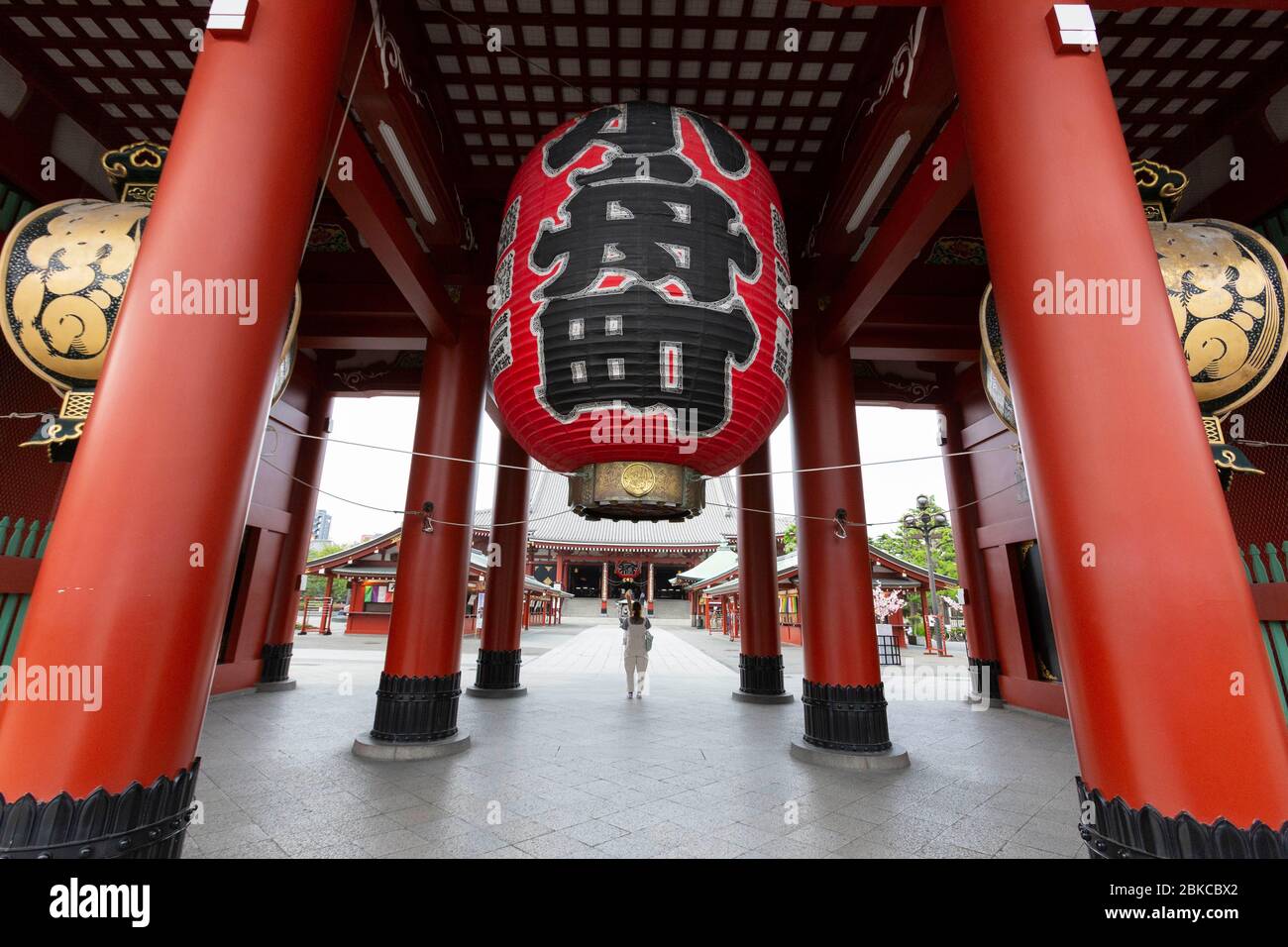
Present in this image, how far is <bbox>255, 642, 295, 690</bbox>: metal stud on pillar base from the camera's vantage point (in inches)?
357

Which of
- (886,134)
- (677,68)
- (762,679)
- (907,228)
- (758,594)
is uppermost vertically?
Result: (677,68)

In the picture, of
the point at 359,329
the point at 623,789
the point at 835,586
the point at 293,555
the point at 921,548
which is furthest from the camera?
the point at 921,548

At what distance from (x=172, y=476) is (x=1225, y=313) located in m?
5.03

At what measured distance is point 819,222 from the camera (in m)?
6.35

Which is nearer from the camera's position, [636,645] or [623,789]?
[623,789]

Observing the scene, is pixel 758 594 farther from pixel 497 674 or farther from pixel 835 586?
pixel 497 674

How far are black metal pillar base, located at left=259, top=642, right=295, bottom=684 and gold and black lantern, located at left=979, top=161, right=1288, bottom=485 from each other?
11.3 metres

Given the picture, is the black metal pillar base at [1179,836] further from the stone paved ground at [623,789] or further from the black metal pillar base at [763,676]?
the black metal pillar base at [763,676]

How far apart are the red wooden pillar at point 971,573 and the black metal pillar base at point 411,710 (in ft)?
25.1

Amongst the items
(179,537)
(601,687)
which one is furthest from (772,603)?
(179,537)

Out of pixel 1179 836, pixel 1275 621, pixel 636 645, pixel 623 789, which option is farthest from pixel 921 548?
pixel 1179 836

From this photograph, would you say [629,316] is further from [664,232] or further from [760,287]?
[760,287]

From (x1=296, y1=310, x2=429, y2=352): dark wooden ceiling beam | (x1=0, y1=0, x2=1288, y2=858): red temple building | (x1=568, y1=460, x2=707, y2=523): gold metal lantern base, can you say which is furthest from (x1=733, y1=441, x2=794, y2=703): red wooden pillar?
(x1=568, y1=460, x2=707, y2=523): gold metal lantern base

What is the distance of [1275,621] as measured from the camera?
14.8ft
